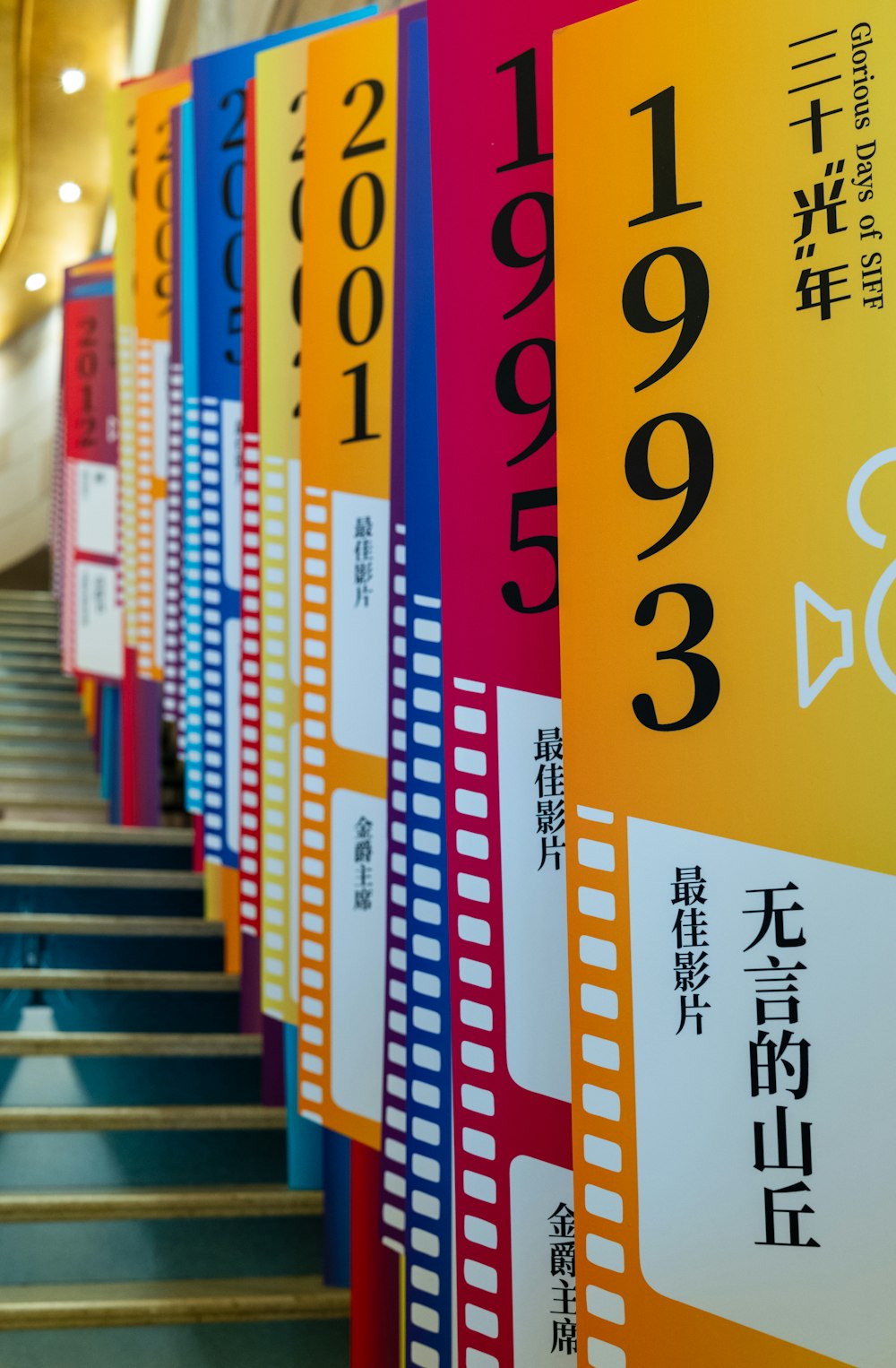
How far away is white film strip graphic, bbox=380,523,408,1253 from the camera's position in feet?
5.35

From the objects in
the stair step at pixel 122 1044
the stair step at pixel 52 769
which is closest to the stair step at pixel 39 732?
the stair step at pixel 52 769

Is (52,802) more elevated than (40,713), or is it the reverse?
(40,713)

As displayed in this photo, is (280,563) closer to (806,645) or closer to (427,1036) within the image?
(427,1036)

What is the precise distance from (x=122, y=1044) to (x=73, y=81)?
655cm

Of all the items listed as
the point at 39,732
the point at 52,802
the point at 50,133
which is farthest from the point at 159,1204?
the point at 50,133

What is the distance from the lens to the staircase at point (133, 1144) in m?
2.26

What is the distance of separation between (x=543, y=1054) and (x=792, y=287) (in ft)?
2.28

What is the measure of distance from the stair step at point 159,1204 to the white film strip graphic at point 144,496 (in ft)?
3.98

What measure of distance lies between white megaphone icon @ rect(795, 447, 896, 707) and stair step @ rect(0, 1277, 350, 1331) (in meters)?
1.81

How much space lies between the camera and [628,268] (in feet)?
3.41

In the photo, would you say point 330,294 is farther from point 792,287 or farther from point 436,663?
point 792,287

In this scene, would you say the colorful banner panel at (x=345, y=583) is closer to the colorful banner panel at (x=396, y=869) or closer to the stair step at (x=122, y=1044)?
the colorful banner panel at (x=396, y=869)

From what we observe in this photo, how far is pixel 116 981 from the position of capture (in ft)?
9.83

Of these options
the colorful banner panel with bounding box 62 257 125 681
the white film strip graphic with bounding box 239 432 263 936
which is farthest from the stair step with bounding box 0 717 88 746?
the white film strip graphic with bounding box 239 432 263 936
